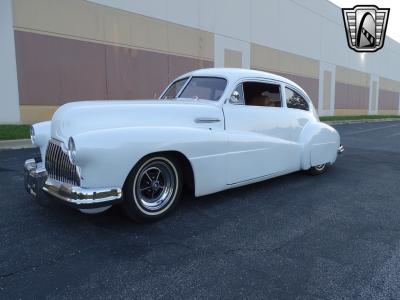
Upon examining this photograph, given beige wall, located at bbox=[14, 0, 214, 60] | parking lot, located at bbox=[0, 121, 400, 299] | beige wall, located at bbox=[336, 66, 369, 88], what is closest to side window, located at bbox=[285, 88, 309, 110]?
parking lot, located at bbox=[0, 121, 400, 299]

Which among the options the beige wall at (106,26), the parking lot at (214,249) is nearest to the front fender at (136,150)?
the parking lot at (214,249)

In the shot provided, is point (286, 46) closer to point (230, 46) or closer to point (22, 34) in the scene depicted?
point (230, 46)

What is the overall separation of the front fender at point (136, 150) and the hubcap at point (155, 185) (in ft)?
0.75

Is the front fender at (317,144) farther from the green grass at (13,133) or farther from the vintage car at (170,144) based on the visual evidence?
the green grass at (13,133)

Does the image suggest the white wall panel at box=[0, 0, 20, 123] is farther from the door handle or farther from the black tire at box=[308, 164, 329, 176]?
the black tire at box=[308, 164, 329, 176]

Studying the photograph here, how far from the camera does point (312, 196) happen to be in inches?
188

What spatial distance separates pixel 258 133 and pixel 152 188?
1801mm

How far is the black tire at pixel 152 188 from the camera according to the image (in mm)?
3412

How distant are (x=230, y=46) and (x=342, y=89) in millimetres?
17765

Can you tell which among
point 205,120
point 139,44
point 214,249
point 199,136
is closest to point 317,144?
point 205,120

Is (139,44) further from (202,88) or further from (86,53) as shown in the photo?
(202,88)

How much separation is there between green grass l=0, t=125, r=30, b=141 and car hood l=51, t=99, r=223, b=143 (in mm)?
6352

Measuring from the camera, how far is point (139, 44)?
15.1 meters

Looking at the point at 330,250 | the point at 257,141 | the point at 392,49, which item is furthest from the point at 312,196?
the point at 392,49
